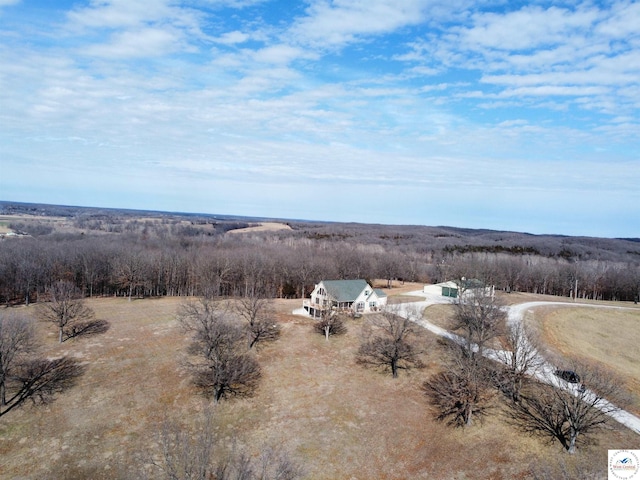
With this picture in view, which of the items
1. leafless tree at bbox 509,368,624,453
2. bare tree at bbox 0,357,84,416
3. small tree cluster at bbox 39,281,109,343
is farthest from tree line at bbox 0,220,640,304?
leafless tree at bbox 509,368,624,453

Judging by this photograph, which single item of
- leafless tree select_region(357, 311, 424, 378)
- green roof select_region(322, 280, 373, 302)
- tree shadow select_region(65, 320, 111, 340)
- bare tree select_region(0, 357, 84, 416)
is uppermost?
green roof select_region(322, 280, 373, 302)

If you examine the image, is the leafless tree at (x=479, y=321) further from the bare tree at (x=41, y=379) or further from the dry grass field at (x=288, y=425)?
the bare tree at (x=41, y=379)

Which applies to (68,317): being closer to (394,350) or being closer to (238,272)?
(238,272)

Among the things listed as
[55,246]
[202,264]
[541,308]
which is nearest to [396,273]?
[541,308]

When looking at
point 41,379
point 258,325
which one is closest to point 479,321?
point 258,325

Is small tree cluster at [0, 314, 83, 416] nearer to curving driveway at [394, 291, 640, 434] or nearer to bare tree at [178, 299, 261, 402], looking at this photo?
Result: bare tree at [178, 299, 261, 402]

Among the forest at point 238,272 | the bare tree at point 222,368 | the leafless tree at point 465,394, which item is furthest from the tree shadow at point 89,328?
the leafless tree at point 465,394
